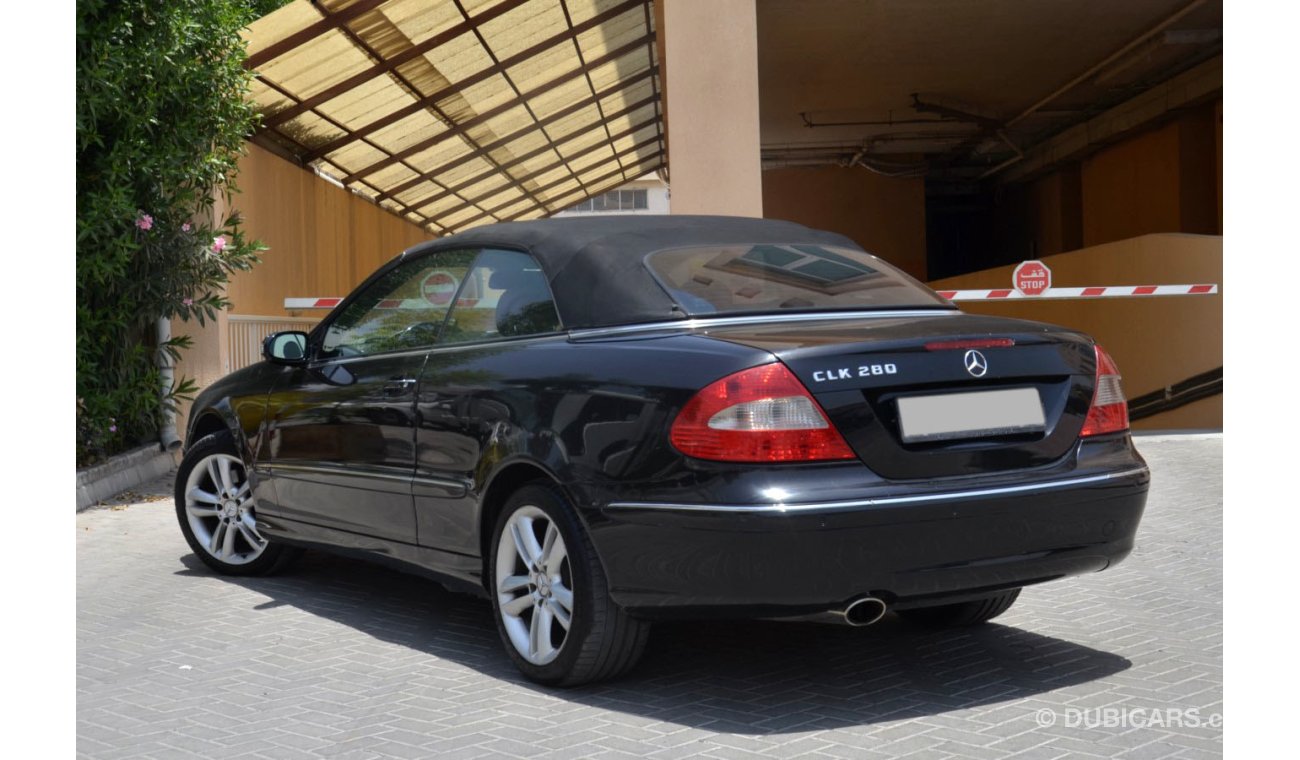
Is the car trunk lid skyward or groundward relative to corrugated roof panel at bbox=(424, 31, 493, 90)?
groundward

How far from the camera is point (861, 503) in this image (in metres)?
4.06

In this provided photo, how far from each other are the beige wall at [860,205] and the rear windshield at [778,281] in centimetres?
2850

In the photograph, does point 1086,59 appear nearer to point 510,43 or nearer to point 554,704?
point 510,43

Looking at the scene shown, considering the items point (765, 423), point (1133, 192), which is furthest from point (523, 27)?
point (1133, 192)

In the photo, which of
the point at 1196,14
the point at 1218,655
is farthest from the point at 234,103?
the point at 1196,14

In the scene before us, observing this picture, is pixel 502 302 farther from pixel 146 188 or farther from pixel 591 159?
pixel 591 159

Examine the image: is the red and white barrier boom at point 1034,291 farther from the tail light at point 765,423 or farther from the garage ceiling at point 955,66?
the tail light at point 765,423

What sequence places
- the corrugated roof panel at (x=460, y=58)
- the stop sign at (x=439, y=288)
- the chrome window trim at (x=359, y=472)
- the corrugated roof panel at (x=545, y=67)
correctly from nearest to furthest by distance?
the chrome window trim at (x=359, y=472)
the stop sign at (x=439, y=288)
the corrugated roof panel at (x=460, y=58)
the corrugated roof panel at (x=545, y=67)

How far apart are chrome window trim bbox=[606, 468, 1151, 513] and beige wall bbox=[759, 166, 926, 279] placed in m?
29.4

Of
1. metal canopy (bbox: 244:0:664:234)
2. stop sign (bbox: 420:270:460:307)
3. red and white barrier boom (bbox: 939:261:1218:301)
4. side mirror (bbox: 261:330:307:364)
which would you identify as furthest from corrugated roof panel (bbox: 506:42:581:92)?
stop sign (bbox: 420:270:460:307)

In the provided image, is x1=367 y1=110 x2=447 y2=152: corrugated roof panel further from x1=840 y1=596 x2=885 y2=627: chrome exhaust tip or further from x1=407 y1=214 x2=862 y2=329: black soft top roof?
→ x1=840 y1=596 x2=885 y2=627: chrome exhaust tip

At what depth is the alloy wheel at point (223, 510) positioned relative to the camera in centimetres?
691

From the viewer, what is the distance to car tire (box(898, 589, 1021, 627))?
542 cm

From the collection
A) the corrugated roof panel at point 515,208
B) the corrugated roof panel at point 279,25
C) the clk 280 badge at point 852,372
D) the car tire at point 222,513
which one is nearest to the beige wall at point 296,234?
the corrugated roof panel at point 279,25
